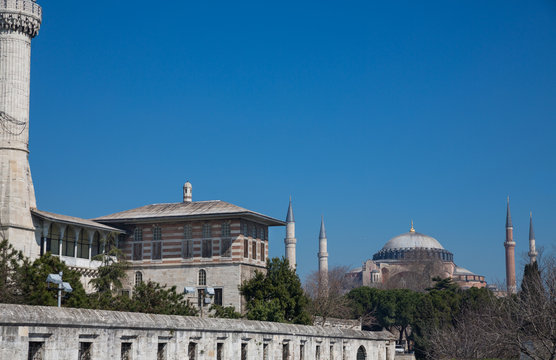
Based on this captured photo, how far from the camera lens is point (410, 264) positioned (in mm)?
135375

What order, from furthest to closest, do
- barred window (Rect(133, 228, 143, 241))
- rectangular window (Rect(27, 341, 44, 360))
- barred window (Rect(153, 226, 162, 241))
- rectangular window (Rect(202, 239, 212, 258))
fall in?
barred window (Rect(133, 228, 143, 241)) < barred window (Rect(153, 226, 162, 241)) < rectangular window (Rect(202, 239, 212, 258)) < rectangular window (Rect(27, 341, 44, 360))

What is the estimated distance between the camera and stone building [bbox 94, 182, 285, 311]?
148 ft

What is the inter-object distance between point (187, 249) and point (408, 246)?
11321cm

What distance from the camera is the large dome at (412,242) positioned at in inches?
6102

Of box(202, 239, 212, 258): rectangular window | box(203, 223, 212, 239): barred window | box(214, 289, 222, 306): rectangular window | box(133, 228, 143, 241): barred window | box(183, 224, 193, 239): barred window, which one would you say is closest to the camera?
box(214, 289, 222, 306): rectangular window

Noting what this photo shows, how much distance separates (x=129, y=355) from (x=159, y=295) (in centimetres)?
1268

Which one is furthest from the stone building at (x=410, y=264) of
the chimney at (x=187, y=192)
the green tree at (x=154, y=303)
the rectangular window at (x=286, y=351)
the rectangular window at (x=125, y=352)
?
the rectangular window at (x=125, y=352)

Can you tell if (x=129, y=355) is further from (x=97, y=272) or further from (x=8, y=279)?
(x=97, y=272)

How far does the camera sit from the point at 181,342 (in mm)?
21828

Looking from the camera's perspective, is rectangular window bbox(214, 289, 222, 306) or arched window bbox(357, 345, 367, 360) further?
rectangular window bbox(214, 289, 222, 306)

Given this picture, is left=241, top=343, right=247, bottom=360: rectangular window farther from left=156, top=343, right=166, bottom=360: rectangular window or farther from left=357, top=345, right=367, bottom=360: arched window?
left=357, top=345, right=367, bottom=360: arched window

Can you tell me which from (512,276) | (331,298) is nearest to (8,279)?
(331,298)

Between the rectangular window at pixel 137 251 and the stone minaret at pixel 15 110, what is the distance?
6824 mm

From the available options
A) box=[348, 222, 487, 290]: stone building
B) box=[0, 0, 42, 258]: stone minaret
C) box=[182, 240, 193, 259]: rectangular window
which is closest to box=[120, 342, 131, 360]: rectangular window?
box=[0, 0, 42, 258]: stone minaret
